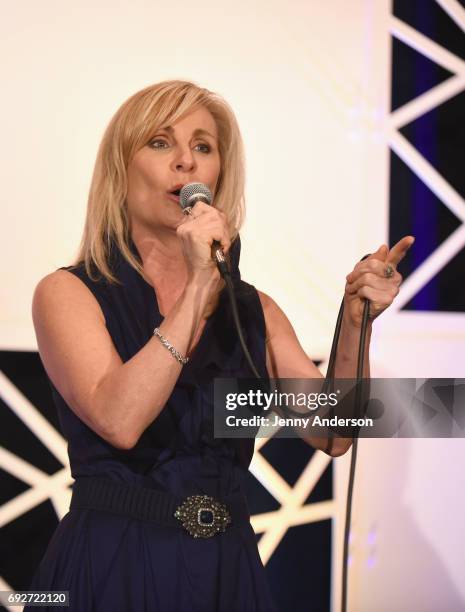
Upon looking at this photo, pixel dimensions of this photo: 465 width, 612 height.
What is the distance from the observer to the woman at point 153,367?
119cm

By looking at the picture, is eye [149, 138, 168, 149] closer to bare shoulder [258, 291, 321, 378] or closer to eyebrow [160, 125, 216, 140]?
eyebrow [160, 125, 216, 140]

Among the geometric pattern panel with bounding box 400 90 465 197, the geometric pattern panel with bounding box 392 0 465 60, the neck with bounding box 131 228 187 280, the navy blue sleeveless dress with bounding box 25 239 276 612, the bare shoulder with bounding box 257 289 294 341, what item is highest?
the geometric pattern panel with bounding box 392 0 465 60

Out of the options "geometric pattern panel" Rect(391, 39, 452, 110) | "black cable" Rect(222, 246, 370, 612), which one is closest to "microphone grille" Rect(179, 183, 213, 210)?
"black cable" Rect(222, 246, 370, 612)

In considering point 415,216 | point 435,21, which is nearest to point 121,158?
point 415,216

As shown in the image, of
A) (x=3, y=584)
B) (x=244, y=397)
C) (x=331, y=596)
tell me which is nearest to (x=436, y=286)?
(x=331, y=596)

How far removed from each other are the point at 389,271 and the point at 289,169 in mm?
1062

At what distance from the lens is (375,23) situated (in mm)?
2393

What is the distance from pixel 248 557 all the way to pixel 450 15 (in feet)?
6.52

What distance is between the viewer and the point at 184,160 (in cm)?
145

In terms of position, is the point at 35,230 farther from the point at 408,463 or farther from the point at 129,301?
the point at 408,463

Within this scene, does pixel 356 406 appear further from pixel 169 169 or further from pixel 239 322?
pixel 169 169

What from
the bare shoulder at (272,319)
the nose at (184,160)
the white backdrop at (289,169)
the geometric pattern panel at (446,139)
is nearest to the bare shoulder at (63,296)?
the nose at (184,160)

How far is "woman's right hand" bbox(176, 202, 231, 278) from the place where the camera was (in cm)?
117

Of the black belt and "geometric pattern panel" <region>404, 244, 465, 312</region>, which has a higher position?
"geometric pattern panel" <region>404, 244, 465, 312</region>
